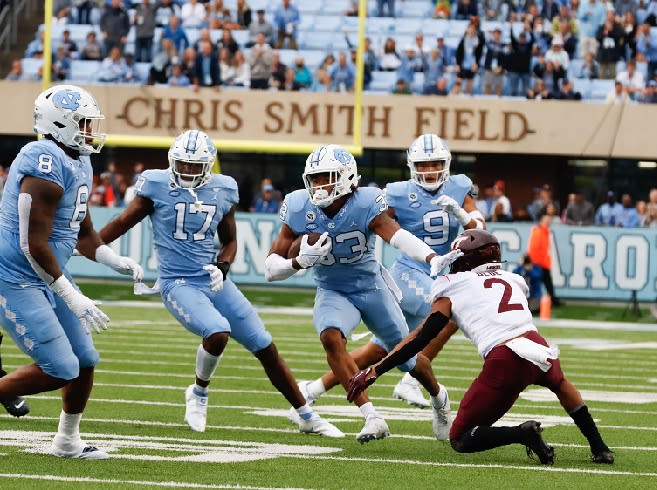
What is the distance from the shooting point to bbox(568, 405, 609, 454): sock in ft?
20.9

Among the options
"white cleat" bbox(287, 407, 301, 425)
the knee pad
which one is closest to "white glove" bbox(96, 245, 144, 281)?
the knee pad

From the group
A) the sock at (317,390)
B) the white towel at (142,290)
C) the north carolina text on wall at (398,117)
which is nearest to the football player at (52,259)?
the white towel at (142,290)

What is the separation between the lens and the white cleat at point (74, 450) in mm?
6168

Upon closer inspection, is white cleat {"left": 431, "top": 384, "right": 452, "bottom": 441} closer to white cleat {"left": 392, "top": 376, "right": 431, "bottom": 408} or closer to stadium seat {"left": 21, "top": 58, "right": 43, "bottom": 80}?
white cleat {"left": 392, "top": 376, "right": 431, "bottom": 408}

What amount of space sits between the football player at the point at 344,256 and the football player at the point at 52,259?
1334 mm

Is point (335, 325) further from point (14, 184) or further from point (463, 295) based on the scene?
point (14, 184)

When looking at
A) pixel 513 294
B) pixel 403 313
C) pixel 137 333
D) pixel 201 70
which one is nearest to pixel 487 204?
pixel 201 70

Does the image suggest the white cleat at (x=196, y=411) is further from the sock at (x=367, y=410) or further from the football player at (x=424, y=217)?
the football player at (x=424, y=217)

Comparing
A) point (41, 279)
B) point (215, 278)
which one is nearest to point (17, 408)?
point (215, 278)

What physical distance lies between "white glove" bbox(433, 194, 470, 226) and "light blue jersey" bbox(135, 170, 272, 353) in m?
1.21

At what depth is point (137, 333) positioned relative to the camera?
1382 cm

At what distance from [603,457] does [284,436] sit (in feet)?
5.40

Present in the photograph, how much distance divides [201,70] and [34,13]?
352 cm

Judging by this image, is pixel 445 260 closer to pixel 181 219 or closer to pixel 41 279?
pixel 181 219
